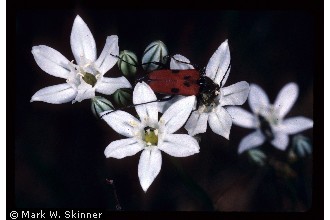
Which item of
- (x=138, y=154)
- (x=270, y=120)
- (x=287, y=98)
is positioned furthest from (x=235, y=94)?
(x=138, y=154)

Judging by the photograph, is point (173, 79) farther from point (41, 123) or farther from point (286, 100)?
point (41, 123)

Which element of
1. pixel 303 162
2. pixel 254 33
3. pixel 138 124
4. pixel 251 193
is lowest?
pixel 251 193

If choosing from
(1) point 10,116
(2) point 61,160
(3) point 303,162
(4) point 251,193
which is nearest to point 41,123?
(2) point 61,160

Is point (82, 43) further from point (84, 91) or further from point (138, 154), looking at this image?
point (138, 154)

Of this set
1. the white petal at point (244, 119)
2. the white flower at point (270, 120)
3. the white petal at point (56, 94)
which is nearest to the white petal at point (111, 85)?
the white petal at point (56, 94)

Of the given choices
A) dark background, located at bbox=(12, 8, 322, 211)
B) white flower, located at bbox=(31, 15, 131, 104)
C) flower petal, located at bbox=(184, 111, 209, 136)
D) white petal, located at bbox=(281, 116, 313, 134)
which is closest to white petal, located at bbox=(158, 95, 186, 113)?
flower petal, located at bbox=(184, 111, 209, 136)

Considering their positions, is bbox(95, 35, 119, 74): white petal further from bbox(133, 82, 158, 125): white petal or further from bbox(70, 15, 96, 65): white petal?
bbox(133, 82, 158, 125): white petal

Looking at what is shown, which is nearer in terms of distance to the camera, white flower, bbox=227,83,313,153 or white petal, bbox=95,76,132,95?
white petal, bbox=95,76,132,95
